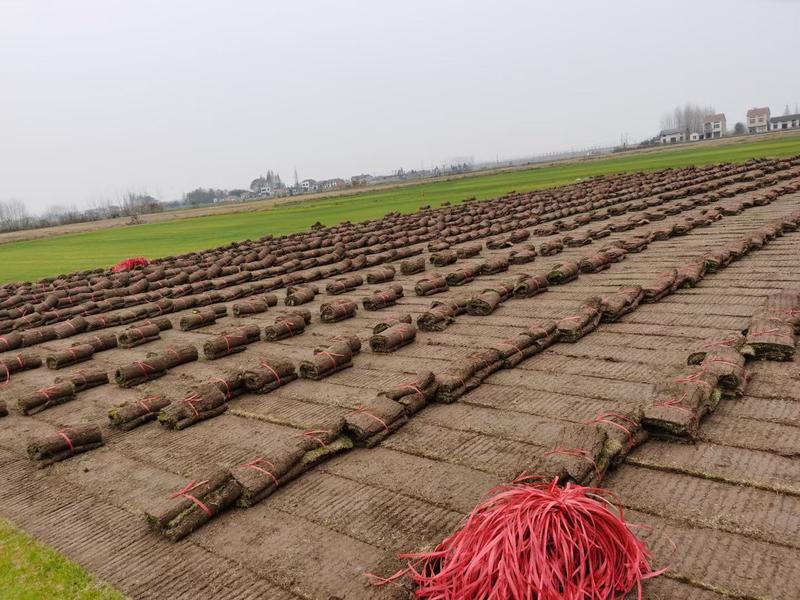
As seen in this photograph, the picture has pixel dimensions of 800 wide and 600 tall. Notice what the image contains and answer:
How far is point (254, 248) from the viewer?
25938 mm

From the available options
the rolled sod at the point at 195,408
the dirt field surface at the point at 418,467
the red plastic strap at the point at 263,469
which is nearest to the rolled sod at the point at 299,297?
the dirt field surface at the point at 418,467

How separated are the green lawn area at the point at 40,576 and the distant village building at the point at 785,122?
598 ft

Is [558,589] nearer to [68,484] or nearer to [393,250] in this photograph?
[68,484]

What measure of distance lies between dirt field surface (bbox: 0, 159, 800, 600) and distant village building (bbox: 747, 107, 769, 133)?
185 m

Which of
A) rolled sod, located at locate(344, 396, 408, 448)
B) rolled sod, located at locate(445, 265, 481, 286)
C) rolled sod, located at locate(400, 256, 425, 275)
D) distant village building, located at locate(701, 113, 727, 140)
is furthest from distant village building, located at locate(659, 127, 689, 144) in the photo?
rolled sod, located at locate(344, 396, 408, 448)

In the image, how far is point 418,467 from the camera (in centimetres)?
594

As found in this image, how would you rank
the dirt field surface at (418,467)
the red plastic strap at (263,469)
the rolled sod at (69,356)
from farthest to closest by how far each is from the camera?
the rolled sod at (69,356) → the red plastic strap at (263,469) → the dirt field surface at (418,467)

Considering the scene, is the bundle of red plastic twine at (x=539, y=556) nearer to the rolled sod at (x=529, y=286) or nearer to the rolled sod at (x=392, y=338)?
the rolled sod at (x=392, y=338)

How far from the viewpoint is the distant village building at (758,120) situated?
161688mm

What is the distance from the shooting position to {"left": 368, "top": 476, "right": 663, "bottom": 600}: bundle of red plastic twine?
3.67 meters

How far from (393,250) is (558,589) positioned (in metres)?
17.5

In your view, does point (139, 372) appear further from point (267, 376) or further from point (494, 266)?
point (494, 266)

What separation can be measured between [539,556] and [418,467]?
91.7 inches

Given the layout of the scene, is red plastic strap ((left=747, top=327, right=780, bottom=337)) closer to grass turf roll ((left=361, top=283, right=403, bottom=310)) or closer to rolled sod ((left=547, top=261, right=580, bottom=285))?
rolled sod ((left=547, top=261, right=580, bottom=285))
